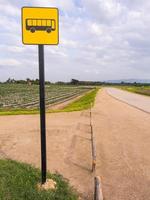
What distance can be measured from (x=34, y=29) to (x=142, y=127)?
380 inches

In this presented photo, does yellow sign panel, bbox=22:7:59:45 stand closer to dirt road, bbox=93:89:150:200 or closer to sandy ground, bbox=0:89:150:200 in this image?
sandy ground, bbox=0:89:150:200

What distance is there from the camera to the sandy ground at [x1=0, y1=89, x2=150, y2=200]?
5973mm

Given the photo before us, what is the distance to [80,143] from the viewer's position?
32.0ft

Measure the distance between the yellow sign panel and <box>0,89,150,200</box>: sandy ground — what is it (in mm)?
2835

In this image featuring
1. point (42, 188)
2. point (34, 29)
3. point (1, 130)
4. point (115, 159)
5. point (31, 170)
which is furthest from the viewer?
point (1, 130)

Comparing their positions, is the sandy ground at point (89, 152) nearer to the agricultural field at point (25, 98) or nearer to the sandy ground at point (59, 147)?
the sandy ground at point (59, 147)

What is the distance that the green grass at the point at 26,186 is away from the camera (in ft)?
16.4

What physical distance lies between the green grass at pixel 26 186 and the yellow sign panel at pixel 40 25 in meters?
2.48

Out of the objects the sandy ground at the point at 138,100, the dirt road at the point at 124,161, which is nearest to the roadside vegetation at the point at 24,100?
the sandy ground at the point at 138,100

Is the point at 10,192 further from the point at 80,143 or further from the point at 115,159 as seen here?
the point at 80,143

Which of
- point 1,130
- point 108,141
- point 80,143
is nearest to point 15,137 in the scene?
point 1,130

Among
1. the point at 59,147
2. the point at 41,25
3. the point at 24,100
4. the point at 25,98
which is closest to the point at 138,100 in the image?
the point at 24,100

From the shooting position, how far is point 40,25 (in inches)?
197

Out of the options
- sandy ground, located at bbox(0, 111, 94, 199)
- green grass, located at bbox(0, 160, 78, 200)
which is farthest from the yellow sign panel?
sandy ground, located at bbox(0, 111, 94, 199)
